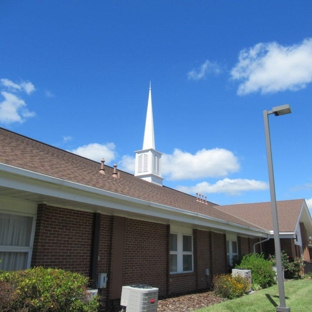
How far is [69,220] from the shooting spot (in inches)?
326

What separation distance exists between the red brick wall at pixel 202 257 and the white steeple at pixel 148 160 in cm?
611

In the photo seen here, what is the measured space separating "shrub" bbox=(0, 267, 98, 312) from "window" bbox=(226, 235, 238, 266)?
41.9 ft

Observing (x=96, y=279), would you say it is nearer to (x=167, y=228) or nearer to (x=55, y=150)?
(x=167, y=228)

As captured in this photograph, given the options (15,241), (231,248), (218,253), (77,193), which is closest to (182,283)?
(218,253)

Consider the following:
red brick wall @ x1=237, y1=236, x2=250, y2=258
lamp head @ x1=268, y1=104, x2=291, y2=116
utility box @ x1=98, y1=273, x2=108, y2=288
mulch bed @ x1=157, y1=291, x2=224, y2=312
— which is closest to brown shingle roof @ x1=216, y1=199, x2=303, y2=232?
red brick wall @ x1=237, y1=236, x2=250, y2=258

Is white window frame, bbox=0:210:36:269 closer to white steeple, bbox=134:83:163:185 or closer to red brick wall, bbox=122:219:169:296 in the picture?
red brick wall, bbox=122:219:169:296

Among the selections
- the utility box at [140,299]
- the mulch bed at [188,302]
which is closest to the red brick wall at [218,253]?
the mulch bed at [188,302]

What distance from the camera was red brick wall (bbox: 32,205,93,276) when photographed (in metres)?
7.51

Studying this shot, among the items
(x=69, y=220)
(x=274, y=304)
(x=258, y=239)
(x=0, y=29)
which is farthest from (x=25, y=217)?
(x=258, y=239)

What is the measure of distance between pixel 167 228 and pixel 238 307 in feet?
12.1

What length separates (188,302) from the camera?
1025 centimetres

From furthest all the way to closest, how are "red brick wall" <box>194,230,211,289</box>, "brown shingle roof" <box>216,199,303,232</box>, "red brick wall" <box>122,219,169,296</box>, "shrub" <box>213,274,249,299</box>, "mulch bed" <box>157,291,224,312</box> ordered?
"brown shingle roof" <box>216,199,303,232</box>
"red brick wall" <box>194,230,211,289</box>
"shrub" <box>213,274,249,299</box>
"red brick wall" <box>122,219,169,296</box>
"mulch bed" <box>157,291,224,312</box>

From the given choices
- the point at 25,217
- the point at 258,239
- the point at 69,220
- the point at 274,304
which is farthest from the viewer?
the point at 258,239

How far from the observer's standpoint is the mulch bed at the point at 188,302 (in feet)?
29.9
